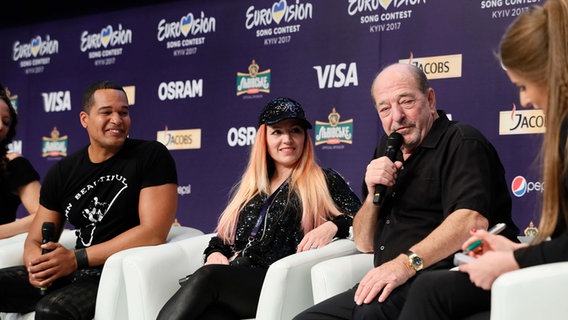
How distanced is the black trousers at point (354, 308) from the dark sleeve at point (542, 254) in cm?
53

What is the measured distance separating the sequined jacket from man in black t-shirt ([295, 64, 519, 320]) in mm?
388

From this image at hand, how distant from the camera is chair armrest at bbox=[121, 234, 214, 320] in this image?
3.13m

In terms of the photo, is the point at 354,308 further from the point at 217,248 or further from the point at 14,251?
the point at 14,251

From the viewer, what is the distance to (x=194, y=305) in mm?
2834

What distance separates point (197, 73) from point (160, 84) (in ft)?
1.12

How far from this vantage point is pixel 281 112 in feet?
11.1

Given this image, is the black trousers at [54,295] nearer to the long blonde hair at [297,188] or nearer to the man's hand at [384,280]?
the long blonde hair at [297,188]

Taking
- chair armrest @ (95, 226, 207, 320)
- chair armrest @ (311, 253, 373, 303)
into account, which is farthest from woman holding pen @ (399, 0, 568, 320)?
chair armrest @ (95, 226, 207, 320)

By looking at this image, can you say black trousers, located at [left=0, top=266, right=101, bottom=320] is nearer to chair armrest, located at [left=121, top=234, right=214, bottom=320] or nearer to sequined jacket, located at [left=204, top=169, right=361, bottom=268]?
chair armrest, located at [left=121, top=234, right=214, bottom=320]

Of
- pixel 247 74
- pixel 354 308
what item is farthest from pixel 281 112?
pixel 247 74

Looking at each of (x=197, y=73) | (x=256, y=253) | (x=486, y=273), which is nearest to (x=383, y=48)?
(x=197, y=73)

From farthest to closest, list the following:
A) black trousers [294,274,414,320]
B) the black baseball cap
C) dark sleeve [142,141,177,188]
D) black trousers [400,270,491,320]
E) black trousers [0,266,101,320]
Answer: dark sleeve [142,141,177,188] → the black baseball cap → black trousers [0,266,101,320] → black trousers [294,274,414,320] → black trousers [400,270,491,320]

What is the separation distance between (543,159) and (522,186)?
2287mm

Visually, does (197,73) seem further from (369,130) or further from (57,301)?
(57,301)
